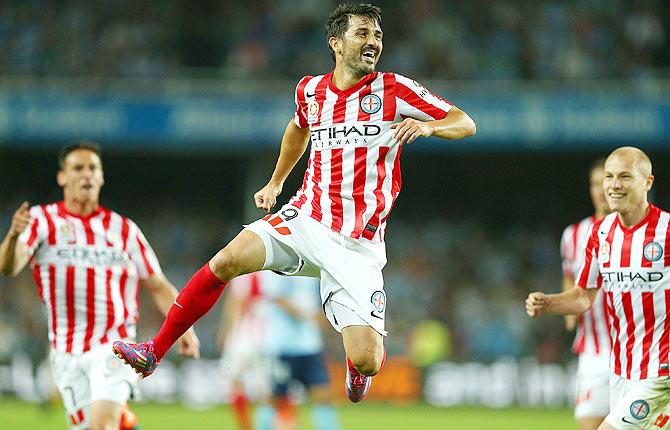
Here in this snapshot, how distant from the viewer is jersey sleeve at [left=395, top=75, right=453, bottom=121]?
5.73m

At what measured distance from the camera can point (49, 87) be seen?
54.8 feet

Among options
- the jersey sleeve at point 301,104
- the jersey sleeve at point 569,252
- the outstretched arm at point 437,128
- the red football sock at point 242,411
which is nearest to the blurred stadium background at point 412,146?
the red football sock at point 242,411

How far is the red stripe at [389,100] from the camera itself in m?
5.78

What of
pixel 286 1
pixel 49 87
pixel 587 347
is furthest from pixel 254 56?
pixel 587 347

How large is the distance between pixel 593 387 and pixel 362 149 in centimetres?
249

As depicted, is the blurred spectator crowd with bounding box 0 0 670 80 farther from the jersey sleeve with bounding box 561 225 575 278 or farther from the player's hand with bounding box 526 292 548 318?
the player's hand with bounding box 526 292 548 318

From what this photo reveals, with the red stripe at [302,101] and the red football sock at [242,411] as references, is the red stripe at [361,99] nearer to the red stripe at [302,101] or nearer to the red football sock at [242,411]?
the red stripe at [302,101]

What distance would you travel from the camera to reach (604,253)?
5.98 metres

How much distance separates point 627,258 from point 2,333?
11.2 m

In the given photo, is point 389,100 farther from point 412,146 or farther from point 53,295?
point 412,146

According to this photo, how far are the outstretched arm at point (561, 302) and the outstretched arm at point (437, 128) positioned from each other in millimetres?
952

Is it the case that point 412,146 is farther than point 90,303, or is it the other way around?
point 412,146

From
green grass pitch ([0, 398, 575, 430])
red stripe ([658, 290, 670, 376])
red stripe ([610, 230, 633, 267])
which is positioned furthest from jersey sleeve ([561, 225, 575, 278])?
green grass pitch ([0, 398, 575, 430])

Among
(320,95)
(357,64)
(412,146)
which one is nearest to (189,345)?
(320,95)
